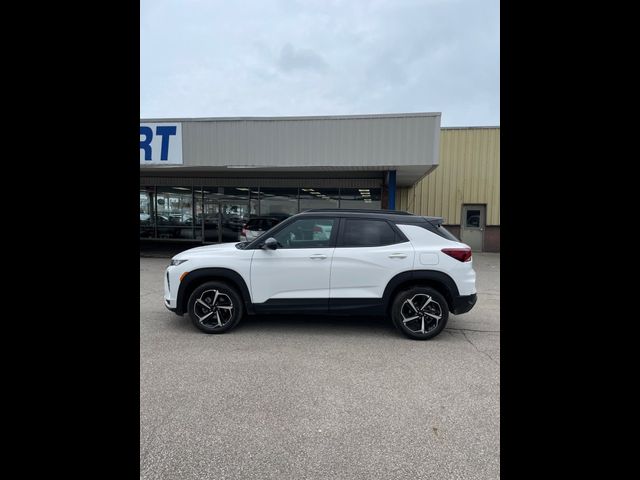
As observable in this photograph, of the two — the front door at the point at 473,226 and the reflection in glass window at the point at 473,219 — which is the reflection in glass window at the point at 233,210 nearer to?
the front door at the point at 473,226

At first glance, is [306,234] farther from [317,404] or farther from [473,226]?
[473,226]

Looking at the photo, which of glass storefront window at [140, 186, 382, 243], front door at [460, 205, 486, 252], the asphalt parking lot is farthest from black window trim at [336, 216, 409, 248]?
front door at [460, 205, 486, 252]

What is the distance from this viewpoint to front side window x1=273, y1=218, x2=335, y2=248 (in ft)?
15.2

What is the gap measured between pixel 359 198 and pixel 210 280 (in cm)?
1057

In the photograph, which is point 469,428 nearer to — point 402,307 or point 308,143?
point 402,307

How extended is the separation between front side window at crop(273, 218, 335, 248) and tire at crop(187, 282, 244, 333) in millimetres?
970

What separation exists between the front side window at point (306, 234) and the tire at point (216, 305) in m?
0.97

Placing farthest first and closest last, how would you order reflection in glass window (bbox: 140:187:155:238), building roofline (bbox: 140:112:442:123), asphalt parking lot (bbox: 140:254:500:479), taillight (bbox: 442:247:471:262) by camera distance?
reflection in glass window (bbox: 140:187:155:238) < building roofline (bbox: 140:112:442:123) < taillight (bbox: 442:247:471:262) < asphalt parking lot (bbox: 140:254:500:479)

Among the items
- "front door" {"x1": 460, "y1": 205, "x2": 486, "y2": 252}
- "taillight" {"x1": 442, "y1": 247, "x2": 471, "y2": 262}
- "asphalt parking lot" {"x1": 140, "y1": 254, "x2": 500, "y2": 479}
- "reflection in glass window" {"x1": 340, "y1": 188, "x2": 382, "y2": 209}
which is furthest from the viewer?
"front door" {"x1": 460, "y1": 205, "x2": 486, "y2": 252}

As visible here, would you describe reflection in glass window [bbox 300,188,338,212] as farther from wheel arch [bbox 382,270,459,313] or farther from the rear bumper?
the rear bumper
